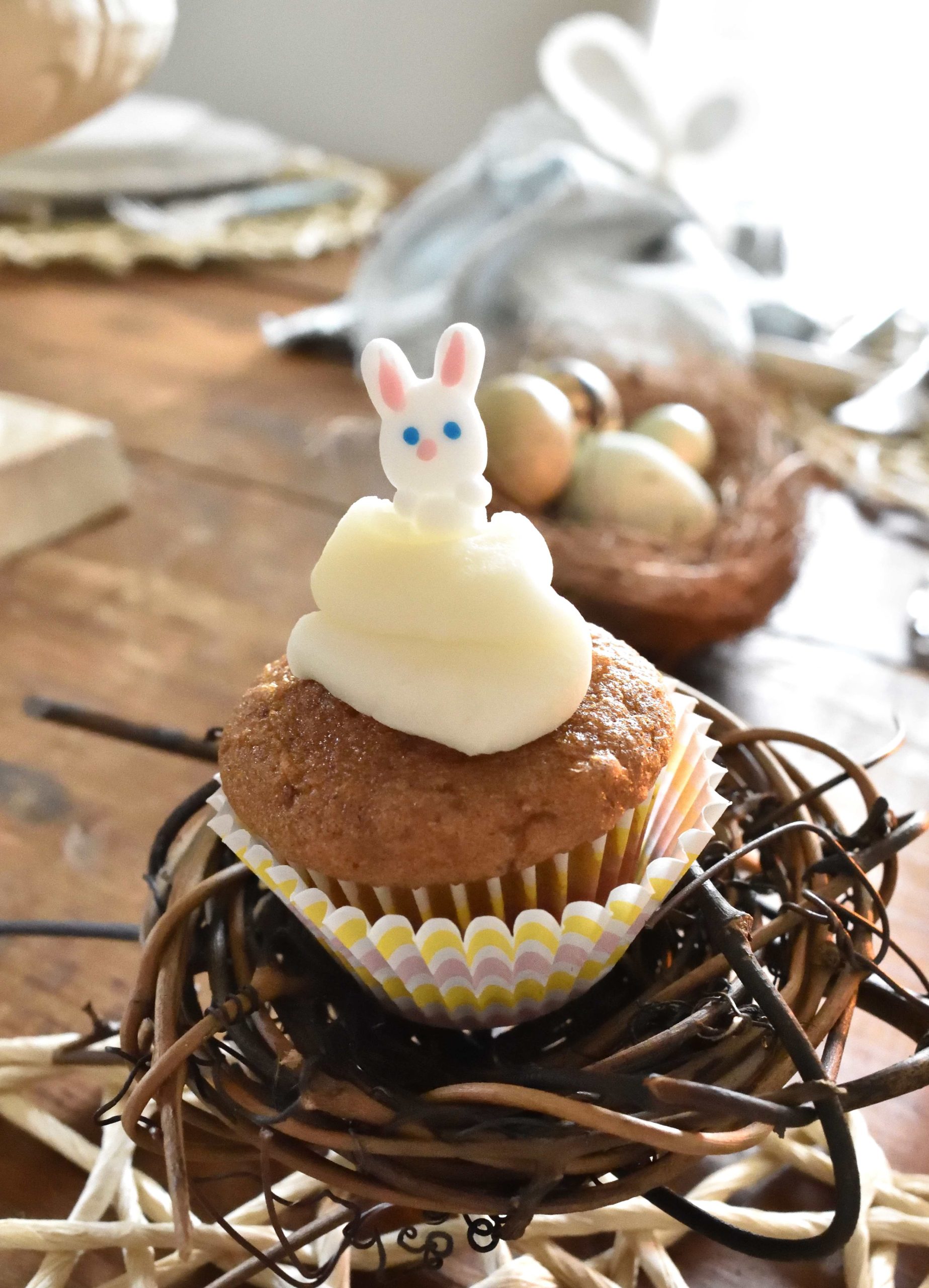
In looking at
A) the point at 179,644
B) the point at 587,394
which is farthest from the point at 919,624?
the point at 179,644

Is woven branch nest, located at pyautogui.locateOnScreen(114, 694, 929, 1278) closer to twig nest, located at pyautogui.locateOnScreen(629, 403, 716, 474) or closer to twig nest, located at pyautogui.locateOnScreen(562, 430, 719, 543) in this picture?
twig nest, located at pyautogui.locateOnScreen(562, 430, 719, 543)


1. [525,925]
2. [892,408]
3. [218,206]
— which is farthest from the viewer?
[218,206]

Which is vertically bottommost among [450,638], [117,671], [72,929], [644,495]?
[117,671]

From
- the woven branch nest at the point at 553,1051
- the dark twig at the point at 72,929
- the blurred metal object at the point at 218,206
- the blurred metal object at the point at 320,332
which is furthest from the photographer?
the blurred metal object at the point at 218,206

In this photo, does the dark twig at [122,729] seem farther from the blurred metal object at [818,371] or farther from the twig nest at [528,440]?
the blurred metal object at [818,371]

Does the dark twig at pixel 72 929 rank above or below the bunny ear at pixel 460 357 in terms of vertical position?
below

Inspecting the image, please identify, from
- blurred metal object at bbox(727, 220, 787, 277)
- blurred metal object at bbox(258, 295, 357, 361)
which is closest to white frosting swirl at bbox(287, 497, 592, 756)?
blurred metal object at bbox(258, 295, 357, 361)

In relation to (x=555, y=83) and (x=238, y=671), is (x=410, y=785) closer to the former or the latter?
(x=238, y=671)

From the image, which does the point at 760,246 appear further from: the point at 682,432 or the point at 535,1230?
the point at 535,1230

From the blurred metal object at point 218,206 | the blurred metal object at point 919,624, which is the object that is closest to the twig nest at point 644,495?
the blurred metal object at point 919,624
